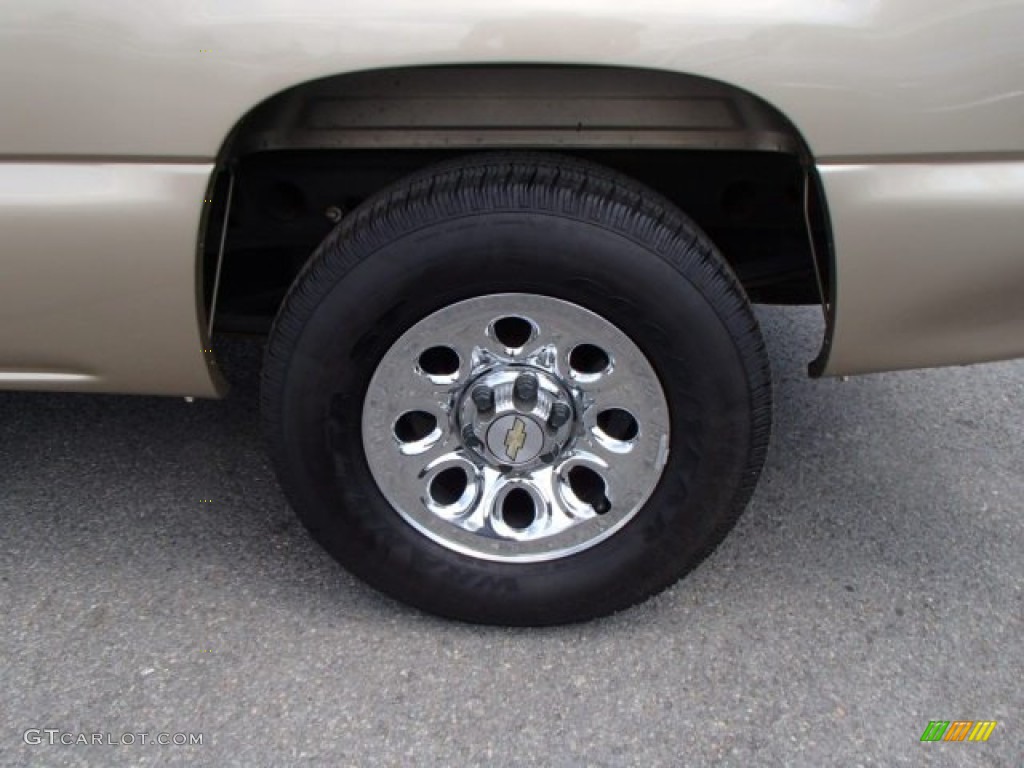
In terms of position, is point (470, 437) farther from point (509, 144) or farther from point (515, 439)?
point (509, 144)

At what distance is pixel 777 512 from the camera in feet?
9.14

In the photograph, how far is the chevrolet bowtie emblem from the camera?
2.23 m

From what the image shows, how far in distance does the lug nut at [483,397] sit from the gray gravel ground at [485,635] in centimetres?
54

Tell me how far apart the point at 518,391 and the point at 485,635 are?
0.58 meters

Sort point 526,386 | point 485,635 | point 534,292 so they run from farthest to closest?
point 485,635
point 526,386
point 534,292

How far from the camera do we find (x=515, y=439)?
2242 mm

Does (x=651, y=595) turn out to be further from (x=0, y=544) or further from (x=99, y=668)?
(x=0, y=544)

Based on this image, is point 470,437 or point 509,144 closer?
point 509,144

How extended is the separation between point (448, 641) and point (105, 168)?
123 centimetres

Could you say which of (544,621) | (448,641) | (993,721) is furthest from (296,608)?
(993,721)

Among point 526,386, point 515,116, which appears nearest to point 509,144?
point 515,116

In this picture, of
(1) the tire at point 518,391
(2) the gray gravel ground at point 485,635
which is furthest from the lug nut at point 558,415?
(2) the gray gravel ground at point 485,635

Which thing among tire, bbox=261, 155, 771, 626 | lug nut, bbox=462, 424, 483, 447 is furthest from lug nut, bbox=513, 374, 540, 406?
lug nut, bbox=462, 424, 483, 447

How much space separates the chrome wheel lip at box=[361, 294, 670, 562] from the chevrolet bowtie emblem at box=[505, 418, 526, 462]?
0.03m
